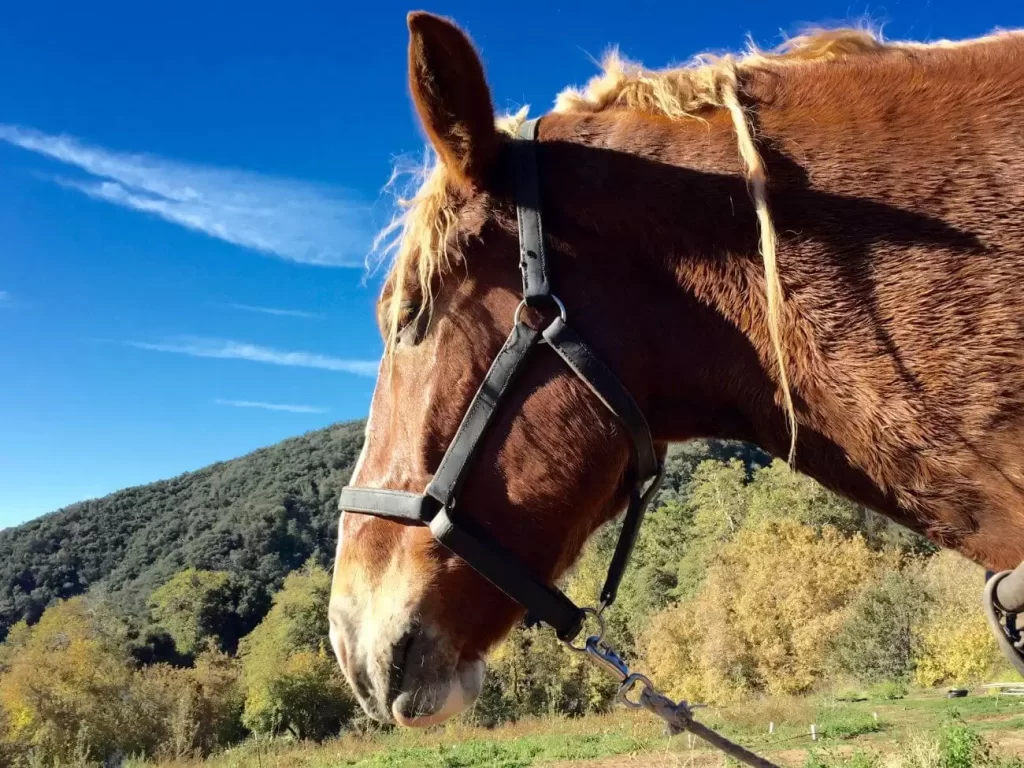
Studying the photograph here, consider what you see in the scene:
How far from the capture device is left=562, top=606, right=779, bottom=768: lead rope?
6.84 ft

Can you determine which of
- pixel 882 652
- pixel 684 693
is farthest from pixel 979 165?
pixel 684 693

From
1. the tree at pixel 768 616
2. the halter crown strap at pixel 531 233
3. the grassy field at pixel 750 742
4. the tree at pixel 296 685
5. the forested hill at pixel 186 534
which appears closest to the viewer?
the halter crown strap at pixel 531 233

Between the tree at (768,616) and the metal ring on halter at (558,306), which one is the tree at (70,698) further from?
the metal ring on halter at (558,306)

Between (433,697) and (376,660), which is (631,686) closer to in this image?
(433,697)

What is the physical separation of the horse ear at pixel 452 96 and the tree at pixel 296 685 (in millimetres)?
43597

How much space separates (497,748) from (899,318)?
84.2ft

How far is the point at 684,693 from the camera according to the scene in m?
39.0

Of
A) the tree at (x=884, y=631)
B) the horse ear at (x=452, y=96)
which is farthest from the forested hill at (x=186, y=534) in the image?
the horse ear at (x=452, y=96)

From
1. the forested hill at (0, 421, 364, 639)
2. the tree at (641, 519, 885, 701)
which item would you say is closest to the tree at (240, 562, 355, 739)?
the forested hill at (0, 421, 364, 639)

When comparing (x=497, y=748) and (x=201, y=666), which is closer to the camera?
(x=497, y=748)

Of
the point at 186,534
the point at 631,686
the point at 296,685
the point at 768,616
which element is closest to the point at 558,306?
the point at 631,686

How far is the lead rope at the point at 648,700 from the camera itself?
2086 mm

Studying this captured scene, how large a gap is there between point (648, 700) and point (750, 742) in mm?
22192

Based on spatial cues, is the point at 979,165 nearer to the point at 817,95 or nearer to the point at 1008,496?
the point at 817,95
